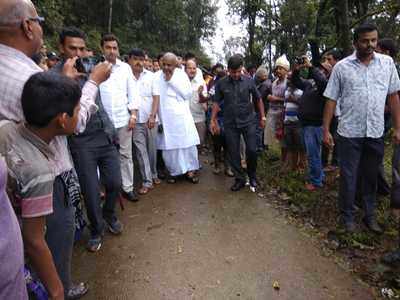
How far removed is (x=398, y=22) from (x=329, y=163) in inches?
260

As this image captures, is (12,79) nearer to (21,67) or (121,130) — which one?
(21,67)

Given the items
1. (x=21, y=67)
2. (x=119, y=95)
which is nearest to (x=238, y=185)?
(x=119, y=95)

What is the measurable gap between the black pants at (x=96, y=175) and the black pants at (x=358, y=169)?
236 centimetres

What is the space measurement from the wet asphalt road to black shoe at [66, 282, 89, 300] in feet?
0.21

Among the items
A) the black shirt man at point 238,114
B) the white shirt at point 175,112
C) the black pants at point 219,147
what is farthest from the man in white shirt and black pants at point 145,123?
the black pants at point 219,147

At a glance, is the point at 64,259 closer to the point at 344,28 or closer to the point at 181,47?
the point at 344,28

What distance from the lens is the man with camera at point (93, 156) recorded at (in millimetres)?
3170

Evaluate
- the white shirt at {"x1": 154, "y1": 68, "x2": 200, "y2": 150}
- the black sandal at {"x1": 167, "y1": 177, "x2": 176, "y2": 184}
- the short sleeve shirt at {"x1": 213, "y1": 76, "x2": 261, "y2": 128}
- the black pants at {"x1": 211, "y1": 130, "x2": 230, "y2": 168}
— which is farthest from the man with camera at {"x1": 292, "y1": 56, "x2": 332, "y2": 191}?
the black sandal at {"x1": 167, "y1": 177, "x2": 176, "y2": 184}

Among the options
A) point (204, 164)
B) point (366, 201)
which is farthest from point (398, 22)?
point (366, 201)

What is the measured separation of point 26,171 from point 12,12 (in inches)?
31.7

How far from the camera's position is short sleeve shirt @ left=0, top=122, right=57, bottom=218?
62.8 inches

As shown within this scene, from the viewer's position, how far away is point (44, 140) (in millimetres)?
1738

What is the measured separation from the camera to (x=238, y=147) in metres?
5.19

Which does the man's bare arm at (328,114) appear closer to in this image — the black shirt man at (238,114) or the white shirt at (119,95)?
the black shirt man at (238,114)
